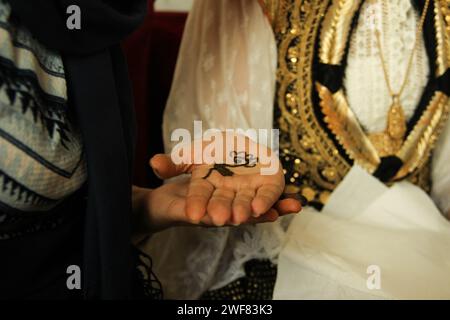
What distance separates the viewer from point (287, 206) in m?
0.53

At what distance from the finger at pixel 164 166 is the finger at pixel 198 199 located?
0.10ft

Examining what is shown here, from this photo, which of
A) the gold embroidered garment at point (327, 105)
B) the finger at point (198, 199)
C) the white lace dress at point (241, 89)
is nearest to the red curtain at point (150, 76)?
the white lace dress at point (241, 89)

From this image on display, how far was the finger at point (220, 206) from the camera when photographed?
479mm

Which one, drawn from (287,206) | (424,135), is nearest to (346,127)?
(424,135)

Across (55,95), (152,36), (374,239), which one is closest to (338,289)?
(374,239)

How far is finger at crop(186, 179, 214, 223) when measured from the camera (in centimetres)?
49

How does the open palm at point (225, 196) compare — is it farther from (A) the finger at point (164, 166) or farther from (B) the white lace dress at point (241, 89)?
(B) the white lace dress at point (241, 89)

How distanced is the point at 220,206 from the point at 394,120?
0.41 metres

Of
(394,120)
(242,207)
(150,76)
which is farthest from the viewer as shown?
(150,76)

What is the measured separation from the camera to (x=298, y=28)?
807 millimetres

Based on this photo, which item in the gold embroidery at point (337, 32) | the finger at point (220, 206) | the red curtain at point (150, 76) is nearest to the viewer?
the finger at point (220, 206)

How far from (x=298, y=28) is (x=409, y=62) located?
182mm

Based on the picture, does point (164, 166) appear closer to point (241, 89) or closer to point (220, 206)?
point (220, 206)

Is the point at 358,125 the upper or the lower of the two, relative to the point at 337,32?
lower
